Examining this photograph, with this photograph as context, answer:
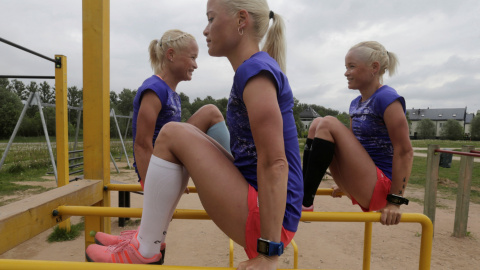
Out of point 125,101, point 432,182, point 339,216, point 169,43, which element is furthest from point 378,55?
point 125,101

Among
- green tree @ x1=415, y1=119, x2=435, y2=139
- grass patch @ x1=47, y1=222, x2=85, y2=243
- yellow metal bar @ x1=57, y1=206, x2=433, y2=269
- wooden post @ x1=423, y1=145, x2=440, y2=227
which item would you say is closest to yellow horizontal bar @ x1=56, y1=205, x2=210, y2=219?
yellow metal bar @ x1=57, y1=206, x2=433, y2=269

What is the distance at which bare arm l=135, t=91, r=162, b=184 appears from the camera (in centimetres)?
163

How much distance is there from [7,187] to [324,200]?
19.9ft

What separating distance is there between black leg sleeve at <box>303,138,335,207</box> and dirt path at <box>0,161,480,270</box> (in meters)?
1.90

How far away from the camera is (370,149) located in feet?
5.14

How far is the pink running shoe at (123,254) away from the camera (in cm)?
104

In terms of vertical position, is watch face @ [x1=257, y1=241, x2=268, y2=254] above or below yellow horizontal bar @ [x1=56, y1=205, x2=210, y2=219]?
above

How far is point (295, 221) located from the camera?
0.98 m

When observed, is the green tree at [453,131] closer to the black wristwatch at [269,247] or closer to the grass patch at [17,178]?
the grass patch at [17,178]

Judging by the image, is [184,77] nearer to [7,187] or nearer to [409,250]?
[409,250]

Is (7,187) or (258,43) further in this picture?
(7,187)

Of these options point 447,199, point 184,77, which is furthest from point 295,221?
point 447,199

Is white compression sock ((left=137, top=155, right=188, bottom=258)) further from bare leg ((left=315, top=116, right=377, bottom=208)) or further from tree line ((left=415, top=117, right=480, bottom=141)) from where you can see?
tree line ((left=415, top=117, right=480, bottom=141))

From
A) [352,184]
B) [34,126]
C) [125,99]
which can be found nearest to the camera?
[352,184]
